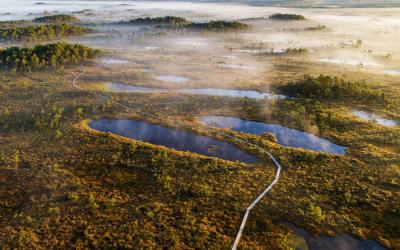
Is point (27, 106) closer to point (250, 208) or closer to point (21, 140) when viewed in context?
point (21, 140)

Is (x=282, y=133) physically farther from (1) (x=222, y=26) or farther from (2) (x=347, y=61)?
(1) (x=222, y=26)


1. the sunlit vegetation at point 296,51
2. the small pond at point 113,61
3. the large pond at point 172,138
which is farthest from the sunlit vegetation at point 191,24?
the large pond at point 172,138

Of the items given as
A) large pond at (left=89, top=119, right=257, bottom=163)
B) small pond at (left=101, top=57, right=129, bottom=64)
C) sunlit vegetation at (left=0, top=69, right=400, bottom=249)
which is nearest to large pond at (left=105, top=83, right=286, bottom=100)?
sunlit vegetation at (left=0, top=69, right=400, bottom=249)

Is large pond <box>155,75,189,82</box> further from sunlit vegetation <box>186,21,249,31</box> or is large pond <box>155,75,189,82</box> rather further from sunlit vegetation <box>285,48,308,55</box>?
sunlit vegetation <box>186,21,249,31</box>

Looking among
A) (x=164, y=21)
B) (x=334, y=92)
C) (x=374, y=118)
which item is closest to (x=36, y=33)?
(x=164, y=21)

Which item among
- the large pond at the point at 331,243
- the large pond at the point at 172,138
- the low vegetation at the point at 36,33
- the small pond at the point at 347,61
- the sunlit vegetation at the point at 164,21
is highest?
the sunlit vegetation at the point at 164,21

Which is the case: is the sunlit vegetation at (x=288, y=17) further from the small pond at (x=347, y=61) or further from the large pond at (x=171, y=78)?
the large pond at (x=171, y=78)
